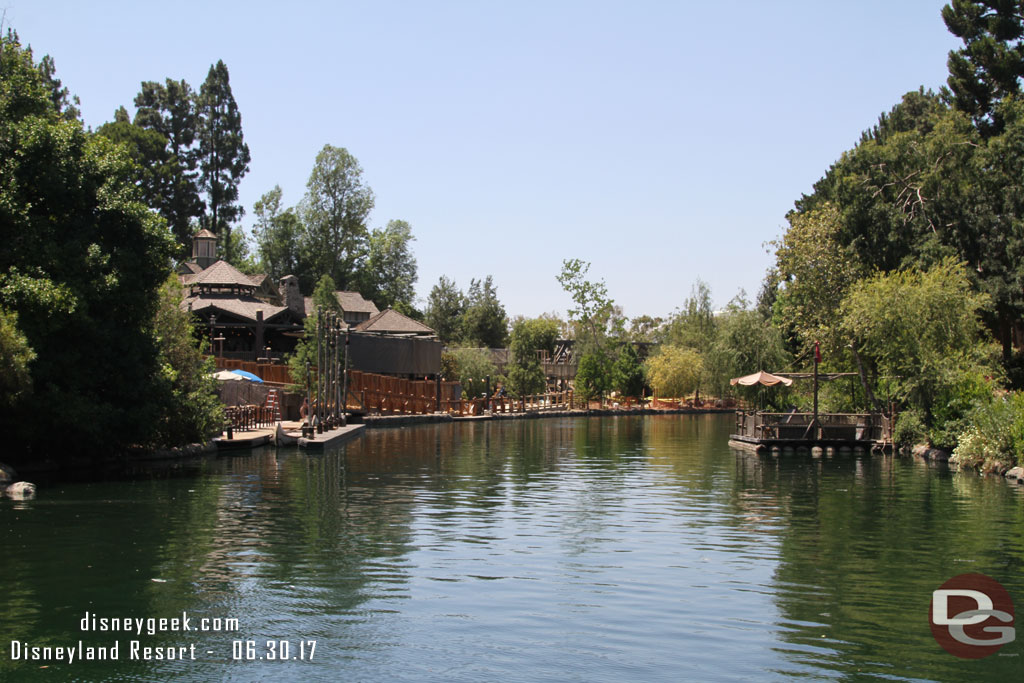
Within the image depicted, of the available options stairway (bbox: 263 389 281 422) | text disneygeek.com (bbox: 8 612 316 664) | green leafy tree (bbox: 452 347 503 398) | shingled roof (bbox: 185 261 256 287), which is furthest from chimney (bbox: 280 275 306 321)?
text disneygeek.com (bbox: 8 612 316 664)

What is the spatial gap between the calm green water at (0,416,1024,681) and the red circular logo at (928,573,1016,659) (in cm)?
27

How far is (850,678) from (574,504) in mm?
13742

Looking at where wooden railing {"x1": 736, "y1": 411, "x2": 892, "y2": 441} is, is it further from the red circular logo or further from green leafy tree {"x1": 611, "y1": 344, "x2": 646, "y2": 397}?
green leafy tree {"x1": 611, "y1": 344, "x2": 646, "y2": 397}

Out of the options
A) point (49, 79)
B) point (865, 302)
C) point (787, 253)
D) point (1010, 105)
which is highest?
point (49, 79)

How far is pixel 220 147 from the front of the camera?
9788 cm

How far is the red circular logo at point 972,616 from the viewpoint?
464 inches

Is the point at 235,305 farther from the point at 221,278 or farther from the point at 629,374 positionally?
the point at 629,374


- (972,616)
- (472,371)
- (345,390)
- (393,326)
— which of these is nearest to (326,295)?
(393,326)

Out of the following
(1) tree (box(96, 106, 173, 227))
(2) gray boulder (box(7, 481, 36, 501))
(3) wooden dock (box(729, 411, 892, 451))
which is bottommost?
(2) gray boulder (box(7, 481, 36, 501))

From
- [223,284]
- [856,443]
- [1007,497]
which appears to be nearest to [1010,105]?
[856,443]

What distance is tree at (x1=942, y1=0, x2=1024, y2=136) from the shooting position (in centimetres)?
4422

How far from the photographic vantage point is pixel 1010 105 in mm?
41406

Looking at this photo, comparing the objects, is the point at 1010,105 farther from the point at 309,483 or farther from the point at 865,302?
the point at 309,483

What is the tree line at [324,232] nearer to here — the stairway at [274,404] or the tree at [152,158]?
the tree at [152,158]
